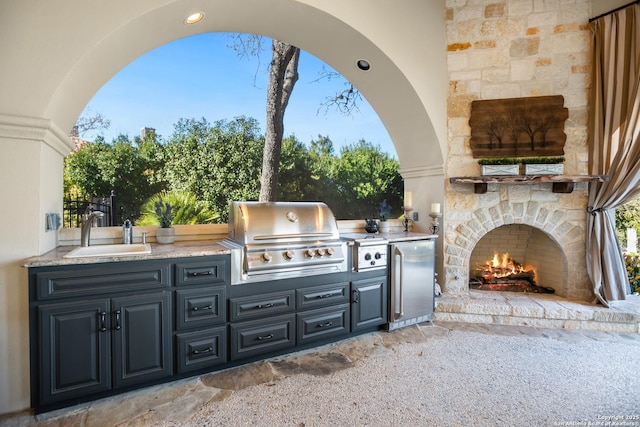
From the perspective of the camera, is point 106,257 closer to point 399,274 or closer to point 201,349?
point 201,349

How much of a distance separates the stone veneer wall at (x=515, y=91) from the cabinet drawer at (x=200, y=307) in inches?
98.4

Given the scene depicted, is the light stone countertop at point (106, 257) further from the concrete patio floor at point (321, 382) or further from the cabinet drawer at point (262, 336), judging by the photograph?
the concrete patio floor at point (321, 382)

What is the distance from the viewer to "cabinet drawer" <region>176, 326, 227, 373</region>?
7.39 feet

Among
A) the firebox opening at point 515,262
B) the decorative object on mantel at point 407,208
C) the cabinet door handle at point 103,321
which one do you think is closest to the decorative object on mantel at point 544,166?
the firebox opening at point 515,262

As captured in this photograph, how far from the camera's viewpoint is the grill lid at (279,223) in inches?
100

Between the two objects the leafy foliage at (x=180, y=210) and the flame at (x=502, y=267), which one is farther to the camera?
the flame at (x=502, y=267)

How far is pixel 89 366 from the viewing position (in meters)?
2.00

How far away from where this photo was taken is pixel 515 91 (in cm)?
359

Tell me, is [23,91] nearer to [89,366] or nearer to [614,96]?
[89,366]

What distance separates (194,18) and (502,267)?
13.9 feet

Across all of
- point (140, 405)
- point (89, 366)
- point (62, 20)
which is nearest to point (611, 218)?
point (140, 405)

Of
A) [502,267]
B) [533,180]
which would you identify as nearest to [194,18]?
[533,180]

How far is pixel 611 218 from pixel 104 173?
5168 mm

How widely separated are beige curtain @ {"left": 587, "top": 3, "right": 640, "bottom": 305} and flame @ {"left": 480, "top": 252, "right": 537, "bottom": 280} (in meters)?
0.78
